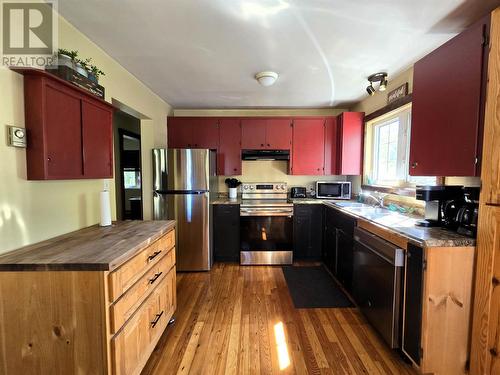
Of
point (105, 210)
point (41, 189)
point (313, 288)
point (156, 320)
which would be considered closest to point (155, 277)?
point (156, 320)

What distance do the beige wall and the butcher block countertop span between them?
0.27 ft

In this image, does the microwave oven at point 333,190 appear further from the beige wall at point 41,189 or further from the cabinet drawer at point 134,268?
the beige wall at point 41,189

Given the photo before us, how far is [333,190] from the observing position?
3555 millimetres

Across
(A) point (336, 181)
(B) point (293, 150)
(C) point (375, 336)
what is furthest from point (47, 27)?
(A) point (336, 181)

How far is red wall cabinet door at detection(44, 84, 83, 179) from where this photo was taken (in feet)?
4.25

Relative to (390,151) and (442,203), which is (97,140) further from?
(390,151)

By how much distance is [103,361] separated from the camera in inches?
43.2

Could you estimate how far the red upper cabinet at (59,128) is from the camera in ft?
4.14

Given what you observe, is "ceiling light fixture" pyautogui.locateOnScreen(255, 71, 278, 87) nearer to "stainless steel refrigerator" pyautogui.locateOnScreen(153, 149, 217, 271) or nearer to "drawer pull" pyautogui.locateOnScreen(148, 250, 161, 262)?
"stainless steel refrigerator" pyautogui.locateOnScreen(153, 149, 217, 271)

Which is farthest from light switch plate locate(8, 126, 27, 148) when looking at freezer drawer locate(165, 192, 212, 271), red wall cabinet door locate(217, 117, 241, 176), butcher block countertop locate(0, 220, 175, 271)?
red wall cabinet door locate(217, 117, 241, 176)

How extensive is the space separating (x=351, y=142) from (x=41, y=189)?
3.42m

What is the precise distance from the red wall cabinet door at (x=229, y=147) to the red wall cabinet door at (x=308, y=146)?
854 millimetres

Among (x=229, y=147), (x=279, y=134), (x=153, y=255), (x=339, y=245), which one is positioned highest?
(x=279, y=134)

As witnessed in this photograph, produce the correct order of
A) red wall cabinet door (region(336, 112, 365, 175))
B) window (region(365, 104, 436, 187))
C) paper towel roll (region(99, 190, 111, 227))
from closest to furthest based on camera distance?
A: paper towel roll (region(99, 190, 111, 227)) < window (region(365, 104, 436, 187)) < red wall cabinet door (region(336, 112, 365, 175))
